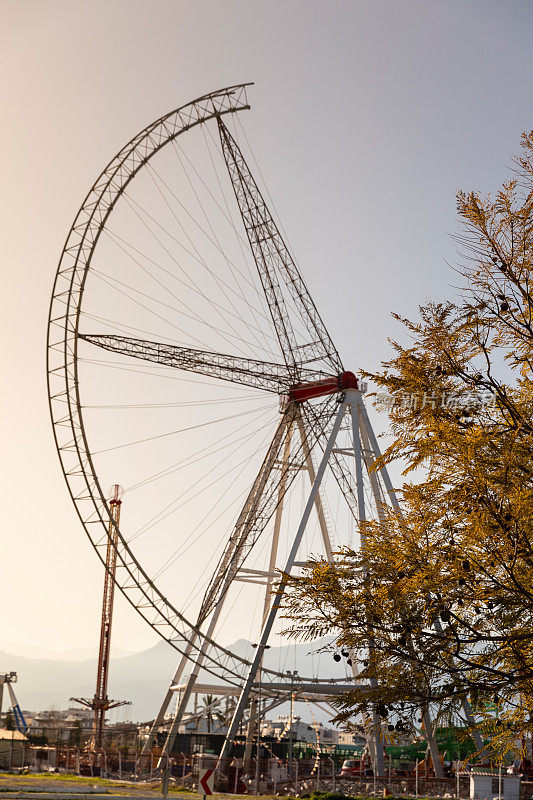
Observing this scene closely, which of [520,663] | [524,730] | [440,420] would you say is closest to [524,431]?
[440,420]

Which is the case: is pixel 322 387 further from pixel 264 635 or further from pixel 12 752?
pixel 12 752

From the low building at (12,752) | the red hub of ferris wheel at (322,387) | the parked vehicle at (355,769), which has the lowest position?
the parked vehicle at (355,769)

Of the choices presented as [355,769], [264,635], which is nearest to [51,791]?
→ [264,635]

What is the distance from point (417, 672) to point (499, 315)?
5.05 meters

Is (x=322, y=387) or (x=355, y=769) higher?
(x=322, y=387)

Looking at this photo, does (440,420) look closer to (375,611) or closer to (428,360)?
(428,360)

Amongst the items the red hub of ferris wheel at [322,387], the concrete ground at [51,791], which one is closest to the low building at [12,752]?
the concrete ground at [51,791]

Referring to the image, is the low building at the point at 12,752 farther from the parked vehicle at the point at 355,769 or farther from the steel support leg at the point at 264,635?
the parked vehicle at the point at 355,769

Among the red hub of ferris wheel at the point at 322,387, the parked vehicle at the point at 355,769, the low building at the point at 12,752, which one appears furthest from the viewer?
the red hub of ferris wheel at the point at 322,387

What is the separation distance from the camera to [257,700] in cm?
3850

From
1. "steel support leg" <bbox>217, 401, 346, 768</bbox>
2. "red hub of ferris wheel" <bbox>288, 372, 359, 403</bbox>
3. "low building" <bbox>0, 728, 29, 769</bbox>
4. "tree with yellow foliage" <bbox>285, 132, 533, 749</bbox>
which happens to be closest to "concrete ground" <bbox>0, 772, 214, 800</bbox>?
"low building" <bbox>0, 728, 29, 769</bbox>

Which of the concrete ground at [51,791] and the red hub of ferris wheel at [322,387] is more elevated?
the red hub of ferris wheel at [322,387]

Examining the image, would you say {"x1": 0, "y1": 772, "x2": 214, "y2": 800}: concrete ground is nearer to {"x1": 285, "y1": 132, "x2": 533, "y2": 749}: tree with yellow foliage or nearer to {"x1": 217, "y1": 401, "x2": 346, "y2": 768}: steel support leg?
{"x1": 217, "y1": 401, "x2": 346, "y2": 768}: steel support leg

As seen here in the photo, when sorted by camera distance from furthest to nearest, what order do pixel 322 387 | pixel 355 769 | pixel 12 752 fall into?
pixel 355 769 < pixel 322 387 < pixel 12 752
